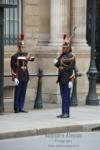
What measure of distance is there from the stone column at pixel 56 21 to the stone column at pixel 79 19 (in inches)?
20.9

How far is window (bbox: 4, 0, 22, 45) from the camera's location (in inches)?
796

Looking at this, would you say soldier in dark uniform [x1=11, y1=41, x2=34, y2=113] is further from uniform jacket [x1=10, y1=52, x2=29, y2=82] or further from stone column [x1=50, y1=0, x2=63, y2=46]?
stone column [x1=50, y1=0, x2=63, y2=46]

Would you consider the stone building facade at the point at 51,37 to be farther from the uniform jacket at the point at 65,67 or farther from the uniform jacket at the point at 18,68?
the uniform jacket at the point at 65,67

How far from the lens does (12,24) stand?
20344mm

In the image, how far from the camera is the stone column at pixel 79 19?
2053cm

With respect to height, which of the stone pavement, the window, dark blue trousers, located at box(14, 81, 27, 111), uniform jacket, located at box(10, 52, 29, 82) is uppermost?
the window

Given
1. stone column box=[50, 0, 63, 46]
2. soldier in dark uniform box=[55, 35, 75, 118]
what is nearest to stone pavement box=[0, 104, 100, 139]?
soldier in dark uniform box=[55, 35, 75, 118]

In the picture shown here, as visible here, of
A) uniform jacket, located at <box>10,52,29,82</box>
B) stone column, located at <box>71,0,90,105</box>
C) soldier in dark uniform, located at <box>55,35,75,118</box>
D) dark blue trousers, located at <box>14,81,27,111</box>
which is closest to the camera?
soldier in dark uniform, located at <box>55,35,75,118</box>

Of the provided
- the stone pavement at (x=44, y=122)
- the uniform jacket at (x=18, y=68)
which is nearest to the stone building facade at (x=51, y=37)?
the stone pavement at (x=44, y=122)

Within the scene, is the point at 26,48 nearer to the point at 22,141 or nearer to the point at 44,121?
the point at 44,121

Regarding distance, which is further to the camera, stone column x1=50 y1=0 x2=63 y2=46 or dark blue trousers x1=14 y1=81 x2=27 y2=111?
stone column x1=50 y1=0 x2=63 y2=46

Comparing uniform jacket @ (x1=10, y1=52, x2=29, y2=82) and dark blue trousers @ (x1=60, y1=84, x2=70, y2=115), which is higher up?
uniform jacket @ (x1=10, y1=52, x2=29, y2=82)

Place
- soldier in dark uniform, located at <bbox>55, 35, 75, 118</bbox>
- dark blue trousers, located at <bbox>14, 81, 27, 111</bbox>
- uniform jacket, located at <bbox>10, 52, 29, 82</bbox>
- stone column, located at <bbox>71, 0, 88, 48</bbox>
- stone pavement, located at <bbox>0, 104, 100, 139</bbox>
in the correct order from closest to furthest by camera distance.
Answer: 1. stone pavement, located at <bbox>0, 104, 100, 139</bbox>
2. soldier in dark uniform, located at <bbox>55, 35, 75, 118</bbox>
3. uniform jacket, located at <bbox>10, 52, 29, 82</bbox>
4. dark blue trousers, located at <bbox>14, 81, 27, 111</bbox>
5. stone column, located at <bbox>71, 0, 88, 48</bbox>

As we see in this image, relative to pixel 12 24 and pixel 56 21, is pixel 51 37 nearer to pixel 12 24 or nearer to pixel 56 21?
pixel 56 21
